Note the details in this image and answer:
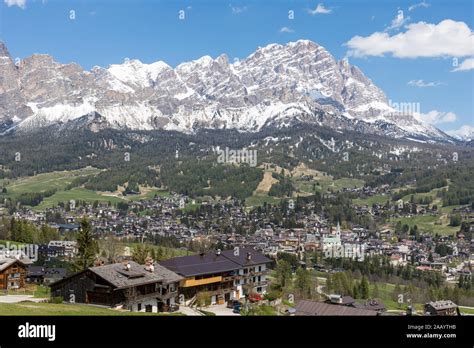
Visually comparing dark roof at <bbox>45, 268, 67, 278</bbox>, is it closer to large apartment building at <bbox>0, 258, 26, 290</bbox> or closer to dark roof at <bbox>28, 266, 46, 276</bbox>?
dark roof at <bbox>28, 266, 46, 276</bbox>

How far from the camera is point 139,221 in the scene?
194 meters

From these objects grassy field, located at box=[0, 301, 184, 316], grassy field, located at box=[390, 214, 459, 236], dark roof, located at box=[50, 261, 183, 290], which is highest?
grassy field, located at box=[0, 301, 184, 316]

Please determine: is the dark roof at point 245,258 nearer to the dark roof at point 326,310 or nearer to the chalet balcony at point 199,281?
the chalet balcony at point 199,281

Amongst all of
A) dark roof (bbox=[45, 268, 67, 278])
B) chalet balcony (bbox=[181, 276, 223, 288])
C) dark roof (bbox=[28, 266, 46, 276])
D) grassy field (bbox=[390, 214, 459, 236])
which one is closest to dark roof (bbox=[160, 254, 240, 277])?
chalet balcony (bbox=[181, 276, 223, 288])

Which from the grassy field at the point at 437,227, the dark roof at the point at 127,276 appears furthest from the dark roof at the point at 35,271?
the grassy field at the point at 437,227

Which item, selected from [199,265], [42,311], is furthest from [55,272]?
[42,311]

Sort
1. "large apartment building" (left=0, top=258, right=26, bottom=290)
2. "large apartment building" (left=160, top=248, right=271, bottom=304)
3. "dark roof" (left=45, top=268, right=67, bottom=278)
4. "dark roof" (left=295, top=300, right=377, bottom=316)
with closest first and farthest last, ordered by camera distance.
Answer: "dark roof" (left=295, top=300, right=377, bottom=316)
"large apartment building" (left=160, top=248, right=271, bottom=304)
"large apartment building" (left=0, top=258, right=26, bottom=290)
"dark roof" (left=45, top=268, right=67, bottom=278)

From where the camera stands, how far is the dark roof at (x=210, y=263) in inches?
2089

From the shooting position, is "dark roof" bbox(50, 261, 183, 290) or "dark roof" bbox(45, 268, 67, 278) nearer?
"dark roof" bbox(50, 261, 183, 290)

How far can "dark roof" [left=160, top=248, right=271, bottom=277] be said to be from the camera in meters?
53.1

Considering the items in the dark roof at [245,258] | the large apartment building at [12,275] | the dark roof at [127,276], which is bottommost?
the large apartment building at [12,275]

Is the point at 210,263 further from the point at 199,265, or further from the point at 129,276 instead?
the point at 129,276
